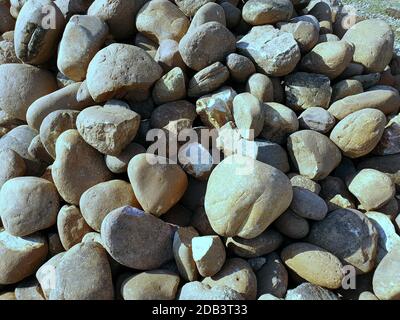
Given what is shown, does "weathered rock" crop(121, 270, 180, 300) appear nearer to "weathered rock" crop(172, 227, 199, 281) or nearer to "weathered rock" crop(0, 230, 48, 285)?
"weathered rock" crop(172, 227, 199, 281)

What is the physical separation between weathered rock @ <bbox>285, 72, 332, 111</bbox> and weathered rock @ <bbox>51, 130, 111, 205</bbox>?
1.34m

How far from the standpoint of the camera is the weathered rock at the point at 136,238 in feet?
6.98

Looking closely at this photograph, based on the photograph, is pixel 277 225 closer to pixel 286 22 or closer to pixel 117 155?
pixel 117 155

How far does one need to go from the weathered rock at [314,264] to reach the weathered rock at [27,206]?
4.39 feet

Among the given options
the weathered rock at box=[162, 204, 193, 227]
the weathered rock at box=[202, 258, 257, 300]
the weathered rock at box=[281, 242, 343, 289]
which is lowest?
the weathered rock at box=[281, 242, 343, 289]

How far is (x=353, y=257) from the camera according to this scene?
2.21 metres

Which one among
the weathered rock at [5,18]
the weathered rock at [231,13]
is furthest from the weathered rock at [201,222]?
the weathered rock at [5,18]

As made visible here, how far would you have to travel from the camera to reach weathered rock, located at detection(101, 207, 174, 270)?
6.98 feet

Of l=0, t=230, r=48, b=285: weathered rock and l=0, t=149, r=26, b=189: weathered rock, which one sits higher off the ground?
l=0, t=149, r=26, b=189: weathered rock

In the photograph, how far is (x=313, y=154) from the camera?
8.07 feet

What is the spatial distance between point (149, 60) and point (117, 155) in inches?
24.7

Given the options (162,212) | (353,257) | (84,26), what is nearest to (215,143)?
(162,212)

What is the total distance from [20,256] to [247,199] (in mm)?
1276

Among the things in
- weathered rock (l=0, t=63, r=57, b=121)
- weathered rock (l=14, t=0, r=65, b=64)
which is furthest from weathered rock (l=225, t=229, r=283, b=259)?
weathered rock (l=14, t=0, r=65, b=64)
